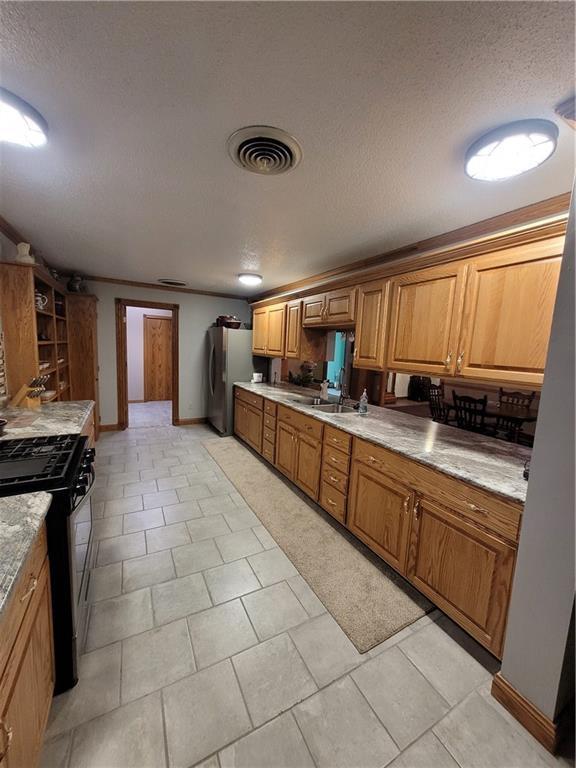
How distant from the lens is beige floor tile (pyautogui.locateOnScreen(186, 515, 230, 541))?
2.30 m

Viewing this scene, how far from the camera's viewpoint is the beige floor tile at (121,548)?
2023 mm

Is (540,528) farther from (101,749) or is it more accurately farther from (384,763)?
(101,749)

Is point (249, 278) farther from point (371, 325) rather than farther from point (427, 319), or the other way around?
point (427, 319)

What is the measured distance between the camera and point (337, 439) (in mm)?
2424

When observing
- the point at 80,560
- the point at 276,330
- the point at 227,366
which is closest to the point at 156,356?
the point at 227,366

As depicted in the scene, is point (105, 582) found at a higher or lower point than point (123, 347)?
lower

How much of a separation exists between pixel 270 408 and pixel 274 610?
2109 mm

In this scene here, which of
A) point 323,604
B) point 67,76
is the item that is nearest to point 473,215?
point 67,76

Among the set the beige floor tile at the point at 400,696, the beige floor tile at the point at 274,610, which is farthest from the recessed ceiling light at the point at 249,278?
the beige floor tile at the point at 400,696

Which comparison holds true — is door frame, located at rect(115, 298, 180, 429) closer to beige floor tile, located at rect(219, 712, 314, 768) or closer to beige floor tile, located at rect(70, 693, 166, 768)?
beige floor tile, located at rect(70, 693, 166, 768)

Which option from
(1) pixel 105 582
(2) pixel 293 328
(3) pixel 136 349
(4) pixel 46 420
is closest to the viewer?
(1) pixel 105 582

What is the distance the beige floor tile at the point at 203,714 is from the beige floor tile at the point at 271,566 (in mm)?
566

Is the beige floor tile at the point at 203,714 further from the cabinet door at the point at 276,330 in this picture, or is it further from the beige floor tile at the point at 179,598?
the cabinet door at the point at 276,330

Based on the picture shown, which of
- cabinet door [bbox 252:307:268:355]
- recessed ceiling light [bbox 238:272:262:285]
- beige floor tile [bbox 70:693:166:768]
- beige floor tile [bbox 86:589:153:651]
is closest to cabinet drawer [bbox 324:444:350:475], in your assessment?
beige floor tile [bbox 86:589:153:651]
